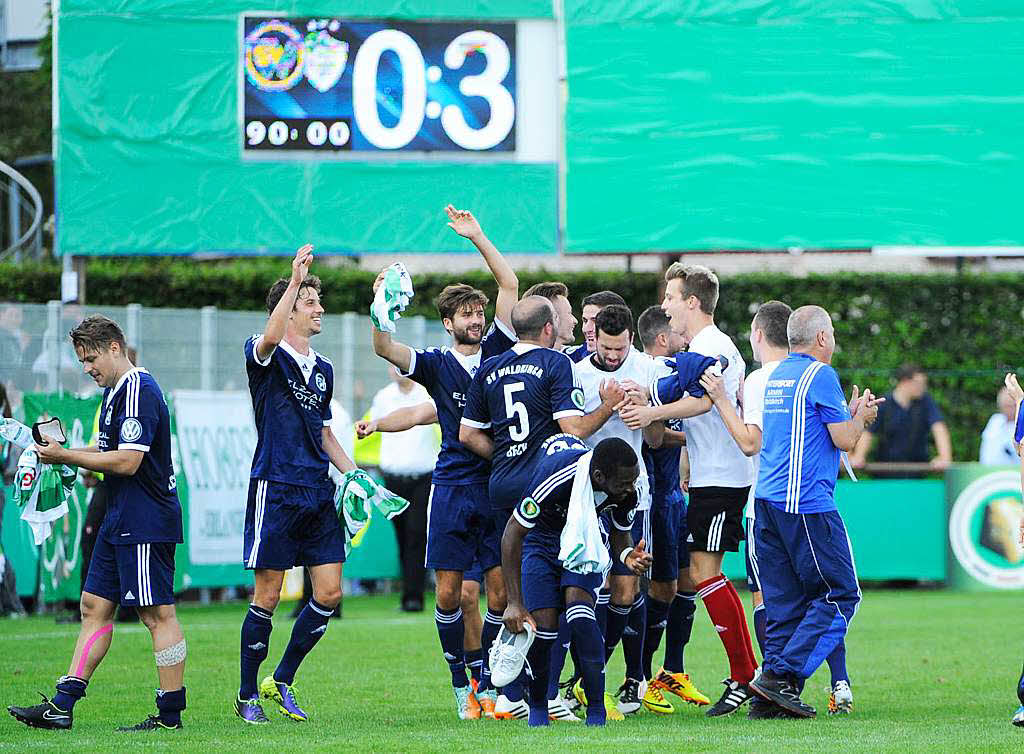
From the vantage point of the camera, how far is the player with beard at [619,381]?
889 centimetres

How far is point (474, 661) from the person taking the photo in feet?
31.0

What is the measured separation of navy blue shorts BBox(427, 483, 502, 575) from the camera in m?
8.98

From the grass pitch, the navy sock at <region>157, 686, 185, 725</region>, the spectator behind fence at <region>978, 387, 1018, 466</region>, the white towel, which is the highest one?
the spectator behind fence at <region>978, 387, 1018, 466</region>

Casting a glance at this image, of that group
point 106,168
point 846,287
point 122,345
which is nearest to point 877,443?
point 846,287

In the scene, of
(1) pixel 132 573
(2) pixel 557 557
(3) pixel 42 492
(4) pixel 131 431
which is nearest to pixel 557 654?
(2) pixel 557 557

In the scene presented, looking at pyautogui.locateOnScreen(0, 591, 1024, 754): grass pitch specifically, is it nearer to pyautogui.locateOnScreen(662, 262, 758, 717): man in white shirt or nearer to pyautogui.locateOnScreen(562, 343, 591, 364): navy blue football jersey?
pyautogui.locateOnScreen(662, 262, 758, 717): man in white shirt

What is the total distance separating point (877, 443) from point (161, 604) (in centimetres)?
1226

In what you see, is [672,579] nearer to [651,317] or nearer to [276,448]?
[651,317]

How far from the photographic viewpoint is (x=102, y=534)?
848cm

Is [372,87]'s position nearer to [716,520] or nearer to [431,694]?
[431,694]

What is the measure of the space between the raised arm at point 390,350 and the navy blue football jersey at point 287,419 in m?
0.39

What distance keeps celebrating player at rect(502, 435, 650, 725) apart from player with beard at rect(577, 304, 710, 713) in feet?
1.76

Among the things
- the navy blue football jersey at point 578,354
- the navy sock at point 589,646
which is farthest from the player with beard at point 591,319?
the navy sock at point 589,646

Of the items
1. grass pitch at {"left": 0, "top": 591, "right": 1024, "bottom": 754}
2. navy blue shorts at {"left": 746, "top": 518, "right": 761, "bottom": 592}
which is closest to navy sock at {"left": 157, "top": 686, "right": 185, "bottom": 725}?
grass pitch at {"left": 0, "top": 591, "right": 1024, "bottom": 754}
